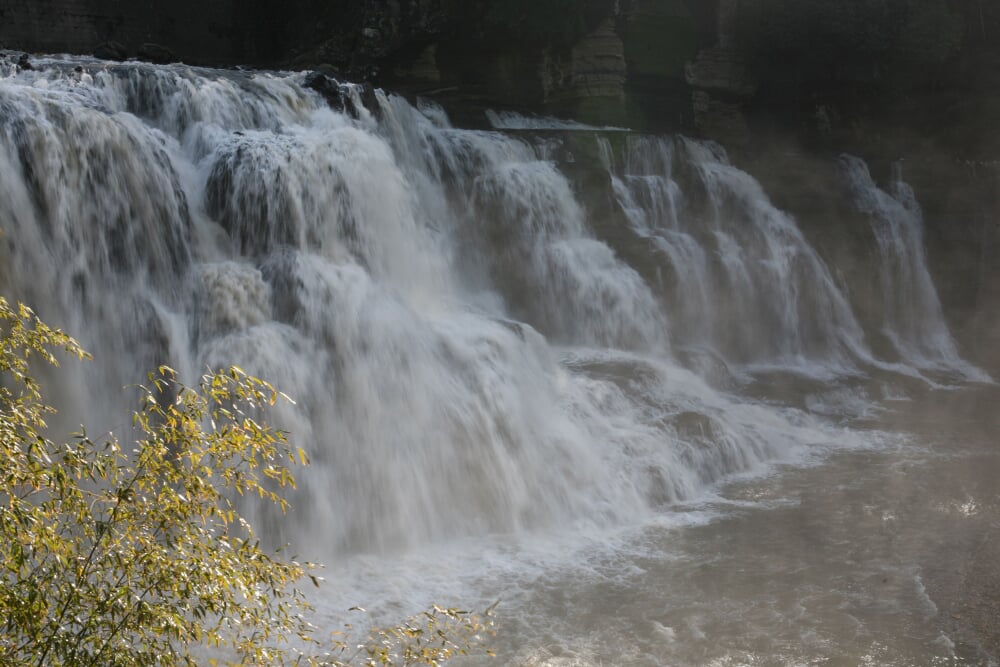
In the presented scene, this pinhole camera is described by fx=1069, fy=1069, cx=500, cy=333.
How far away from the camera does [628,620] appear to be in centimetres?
940

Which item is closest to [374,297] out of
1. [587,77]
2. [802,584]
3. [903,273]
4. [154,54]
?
[802,584]

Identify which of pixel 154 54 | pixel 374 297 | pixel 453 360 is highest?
pixel 154 54

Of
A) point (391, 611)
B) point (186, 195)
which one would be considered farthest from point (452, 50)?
point (391, 611)

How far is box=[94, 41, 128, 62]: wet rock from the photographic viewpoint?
2208 centimetres

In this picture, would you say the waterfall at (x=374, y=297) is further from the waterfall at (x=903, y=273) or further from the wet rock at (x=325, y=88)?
the waterfall at (x=903, y=273)

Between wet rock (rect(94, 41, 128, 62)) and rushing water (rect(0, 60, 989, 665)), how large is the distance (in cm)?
682

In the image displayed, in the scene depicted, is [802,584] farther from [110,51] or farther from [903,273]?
[110,51]

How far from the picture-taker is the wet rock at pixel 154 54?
22.0m

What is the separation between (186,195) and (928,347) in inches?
659

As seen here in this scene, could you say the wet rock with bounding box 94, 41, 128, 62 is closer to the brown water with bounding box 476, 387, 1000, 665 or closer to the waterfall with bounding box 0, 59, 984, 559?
the waterfall with bounding box 0, 59, 984, 559

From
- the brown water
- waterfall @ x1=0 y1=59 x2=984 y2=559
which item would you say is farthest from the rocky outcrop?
the brown water

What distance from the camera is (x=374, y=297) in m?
12.9

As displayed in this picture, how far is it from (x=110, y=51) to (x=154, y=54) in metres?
0.87

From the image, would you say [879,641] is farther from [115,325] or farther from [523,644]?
[115,325]
